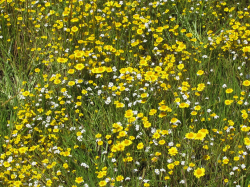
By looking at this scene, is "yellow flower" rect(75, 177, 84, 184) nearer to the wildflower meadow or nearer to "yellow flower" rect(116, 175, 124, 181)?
the wildflower meadow

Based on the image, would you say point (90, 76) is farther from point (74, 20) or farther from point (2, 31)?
point (2, 31)

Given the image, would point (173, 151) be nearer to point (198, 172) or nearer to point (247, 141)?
point (198, 172)

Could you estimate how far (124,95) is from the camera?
11.8 ft

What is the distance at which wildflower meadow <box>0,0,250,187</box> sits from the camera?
9.25ft

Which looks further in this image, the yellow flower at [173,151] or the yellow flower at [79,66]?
the yellow flower at [79,66]

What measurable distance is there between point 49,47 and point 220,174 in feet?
8.95

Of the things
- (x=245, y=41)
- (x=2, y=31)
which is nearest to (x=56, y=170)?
(x=2, y=31)

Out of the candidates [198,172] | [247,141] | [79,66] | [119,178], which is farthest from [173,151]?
[79,66]

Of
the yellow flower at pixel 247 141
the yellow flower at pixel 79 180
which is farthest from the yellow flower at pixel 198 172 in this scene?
the yellow flower at pixel 79 180

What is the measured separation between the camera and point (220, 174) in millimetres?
2738

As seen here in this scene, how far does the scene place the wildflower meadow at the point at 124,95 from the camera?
9.25 ft

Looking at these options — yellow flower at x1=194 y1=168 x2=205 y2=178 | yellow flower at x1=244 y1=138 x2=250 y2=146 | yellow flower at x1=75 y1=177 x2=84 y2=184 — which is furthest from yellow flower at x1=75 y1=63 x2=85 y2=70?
yellow flower at x1=244 y1=138 x2=250 y2=146

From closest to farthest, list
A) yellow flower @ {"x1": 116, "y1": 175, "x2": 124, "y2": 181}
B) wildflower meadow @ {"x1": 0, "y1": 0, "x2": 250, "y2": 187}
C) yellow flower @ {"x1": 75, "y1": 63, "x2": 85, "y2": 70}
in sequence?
yellow flower @ {"x1": 116, "y1": 175, "x2": 124, "y2": 181} → wildflower meadow @ {"x1": 0, "y1": 0, "x2": 250, "y2": 187} → yellow flower @ {"x1": 75, "y1": 63, "x2": 85, "y2": 70}

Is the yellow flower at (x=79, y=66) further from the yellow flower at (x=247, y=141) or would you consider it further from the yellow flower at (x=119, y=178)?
the yellow flower at (x=247, y=141)
